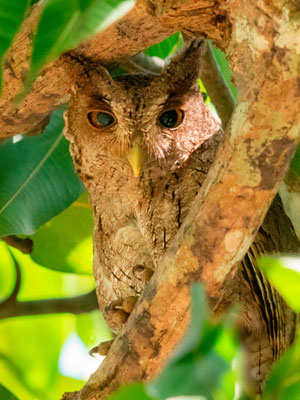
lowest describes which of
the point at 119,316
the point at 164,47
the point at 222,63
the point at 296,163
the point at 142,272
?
the point at 119,316

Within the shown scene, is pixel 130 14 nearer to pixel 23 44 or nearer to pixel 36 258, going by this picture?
pixel 23 44

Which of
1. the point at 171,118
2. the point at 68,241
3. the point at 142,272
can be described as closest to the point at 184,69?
the point at 171,118

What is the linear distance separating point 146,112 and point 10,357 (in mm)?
1432

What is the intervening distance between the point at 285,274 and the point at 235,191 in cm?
28

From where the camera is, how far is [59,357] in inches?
109

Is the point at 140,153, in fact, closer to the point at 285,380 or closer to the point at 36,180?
the point at 36,180

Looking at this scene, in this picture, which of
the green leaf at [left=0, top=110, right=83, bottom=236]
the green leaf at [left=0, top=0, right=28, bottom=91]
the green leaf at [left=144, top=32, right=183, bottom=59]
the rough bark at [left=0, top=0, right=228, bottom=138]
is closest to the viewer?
the green leaf at [left=0, top=0, right=28, bottom=91]

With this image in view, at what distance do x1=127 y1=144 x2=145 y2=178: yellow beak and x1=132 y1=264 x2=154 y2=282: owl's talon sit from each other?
29cm

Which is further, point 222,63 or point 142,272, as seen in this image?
point 222,63

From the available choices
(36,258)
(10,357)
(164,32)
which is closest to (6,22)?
(164,32)

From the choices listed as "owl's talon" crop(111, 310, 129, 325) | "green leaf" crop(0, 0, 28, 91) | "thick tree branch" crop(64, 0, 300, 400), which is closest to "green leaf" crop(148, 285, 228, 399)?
"thick tree branch" crop(64, 0, 300, 400)

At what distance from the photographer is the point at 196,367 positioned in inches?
29.8

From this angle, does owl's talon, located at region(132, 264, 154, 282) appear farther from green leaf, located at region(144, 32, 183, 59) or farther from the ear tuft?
green leaf, located at region(144, 32, 183, 59)

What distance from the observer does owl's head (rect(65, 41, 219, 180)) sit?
72.5 inches
